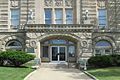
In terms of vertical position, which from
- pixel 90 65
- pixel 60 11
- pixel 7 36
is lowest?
pixel 90 65

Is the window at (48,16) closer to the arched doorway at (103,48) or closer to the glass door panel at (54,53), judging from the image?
the glass door panel at (54,53)

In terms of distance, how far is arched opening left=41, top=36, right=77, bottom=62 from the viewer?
47531 mm

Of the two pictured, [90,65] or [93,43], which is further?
[93,43]

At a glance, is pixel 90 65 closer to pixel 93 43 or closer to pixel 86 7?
pixel 93 43

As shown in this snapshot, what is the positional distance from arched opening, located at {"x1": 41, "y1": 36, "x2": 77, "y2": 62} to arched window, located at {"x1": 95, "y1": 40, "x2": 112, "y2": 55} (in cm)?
316

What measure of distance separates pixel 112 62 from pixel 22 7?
15347mm

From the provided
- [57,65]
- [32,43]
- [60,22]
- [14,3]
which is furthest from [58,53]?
[14,3]

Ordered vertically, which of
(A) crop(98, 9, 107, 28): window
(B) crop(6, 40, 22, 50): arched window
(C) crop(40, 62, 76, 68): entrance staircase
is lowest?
(C) crop(40, 62, 76, 68): entrance staircase

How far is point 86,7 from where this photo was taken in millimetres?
47281

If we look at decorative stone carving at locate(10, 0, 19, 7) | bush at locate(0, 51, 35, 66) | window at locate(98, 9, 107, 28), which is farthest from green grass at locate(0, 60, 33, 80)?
window at locate(98, 9, 107, 28)

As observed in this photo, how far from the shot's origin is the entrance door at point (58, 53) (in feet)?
156

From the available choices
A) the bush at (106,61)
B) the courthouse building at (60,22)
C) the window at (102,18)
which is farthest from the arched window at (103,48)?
the bush at (106,61)

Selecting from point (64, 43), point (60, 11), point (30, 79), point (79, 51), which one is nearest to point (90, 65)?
point (79, 51)

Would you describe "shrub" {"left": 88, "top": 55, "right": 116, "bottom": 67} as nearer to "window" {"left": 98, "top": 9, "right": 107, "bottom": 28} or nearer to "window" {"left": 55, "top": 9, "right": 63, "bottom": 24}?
"window" {"left": 98, "top": 9, "right": 107, "bottom": 28}
